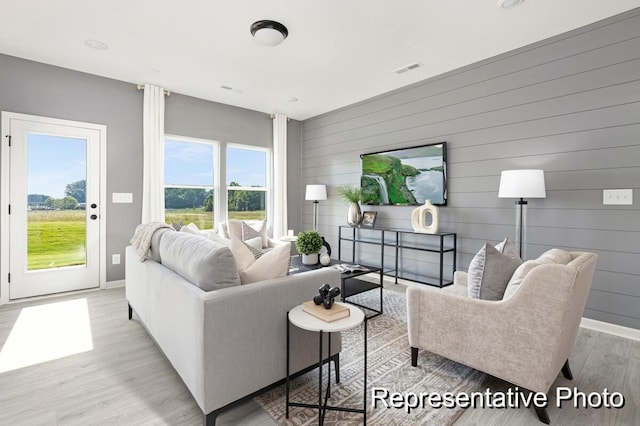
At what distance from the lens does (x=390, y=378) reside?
203cm

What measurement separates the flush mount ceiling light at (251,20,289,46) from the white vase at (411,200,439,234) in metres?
2.50

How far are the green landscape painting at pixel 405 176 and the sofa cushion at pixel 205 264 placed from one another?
3043mm

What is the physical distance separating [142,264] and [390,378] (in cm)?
200

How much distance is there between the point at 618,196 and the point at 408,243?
2175 millimetres

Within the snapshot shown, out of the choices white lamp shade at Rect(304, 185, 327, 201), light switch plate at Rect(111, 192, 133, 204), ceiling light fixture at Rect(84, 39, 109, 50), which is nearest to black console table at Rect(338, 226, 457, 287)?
white lamp shade at Rect(304, 185, 327, 201)

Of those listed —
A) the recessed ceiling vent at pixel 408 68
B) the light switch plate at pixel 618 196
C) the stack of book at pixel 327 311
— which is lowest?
the stack of book at pixel 327 311

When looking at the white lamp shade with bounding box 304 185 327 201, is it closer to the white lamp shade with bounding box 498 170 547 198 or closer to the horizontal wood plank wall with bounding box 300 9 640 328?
the horizontal wood plank wall with bounding box 300 9 640 328

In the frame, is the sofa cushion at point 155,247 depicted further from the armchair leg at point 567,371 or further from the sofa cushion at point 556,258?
the armchair leg at point 567,371

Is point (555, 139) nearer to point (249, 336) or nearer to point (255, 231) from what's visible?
point (249, 336)

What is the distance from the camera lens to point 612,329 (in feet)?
9.00

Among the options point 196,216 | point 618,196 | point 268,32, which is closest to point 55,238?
point 196,216

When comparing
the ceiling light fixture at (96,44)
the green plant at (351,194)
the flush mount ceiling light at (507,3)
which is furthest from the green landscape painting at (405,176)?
the ceiling light fixture at (96,44)

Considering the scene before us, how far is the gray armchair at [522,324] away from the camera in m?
1.58

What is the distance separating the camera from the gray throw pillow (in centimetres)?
186
